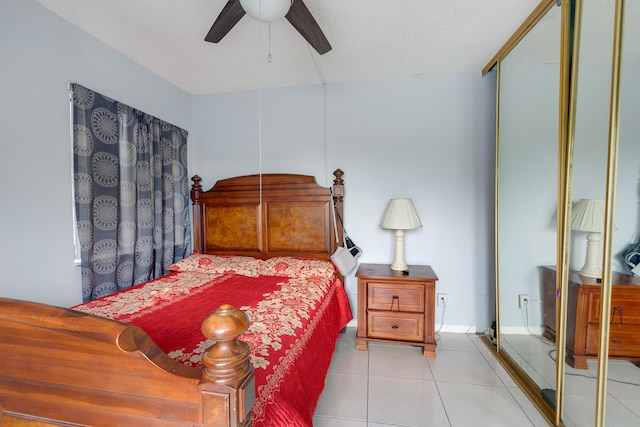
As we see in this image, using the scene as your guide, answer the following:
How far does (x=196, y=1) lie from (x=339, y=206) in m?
1.78

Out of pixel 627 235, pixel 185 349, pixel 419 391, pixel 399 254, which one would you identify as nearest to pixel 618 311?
pixel 627 235

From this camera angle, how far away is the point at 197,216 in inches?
114

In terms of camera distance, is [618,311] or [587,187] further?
[587,187]

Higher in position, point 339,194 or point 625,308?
point 339,194

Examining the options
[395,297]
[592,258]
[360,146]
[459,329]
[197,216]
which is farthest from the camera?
[197,216]

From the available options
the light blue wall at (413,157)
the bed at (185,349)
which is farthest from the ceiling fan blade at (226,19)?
the bed at (185,349)

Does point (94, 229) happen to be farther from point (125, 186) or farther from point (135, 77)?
point (135, 77)

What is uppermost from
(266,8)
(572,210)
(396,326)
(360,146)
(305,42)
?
(305,42)

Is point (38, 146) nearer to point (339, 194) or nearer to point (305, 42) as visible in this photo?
point (305, 42)

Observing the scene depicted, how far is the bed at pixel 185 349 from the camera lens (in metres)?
0.64

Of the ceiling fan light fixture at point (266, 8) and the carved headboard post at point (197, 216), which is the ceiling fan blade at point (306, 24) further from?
the carved headboard post at point (197, 216)

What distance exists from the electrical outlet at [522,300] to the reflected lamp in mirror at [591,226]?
21.4 inches

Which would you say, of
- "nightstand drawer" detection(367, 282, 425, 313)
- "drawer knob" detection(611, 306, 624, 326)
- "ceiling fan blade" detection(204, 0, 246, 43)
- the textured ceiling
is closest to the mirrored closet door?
"drawer knob" detection(611, 306, 624, 326)

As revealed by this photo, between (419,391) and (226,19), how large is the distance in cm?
244
